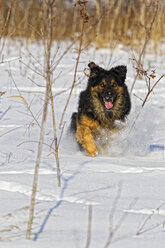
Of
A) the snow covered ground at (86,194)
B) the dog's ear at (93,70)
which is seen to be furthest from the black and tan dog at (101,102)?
the snow covered ground at (86,194)

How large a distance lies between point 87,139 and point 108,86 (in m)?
0.75

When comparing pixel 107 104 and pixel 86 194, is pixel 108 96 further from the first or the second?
pixel 86 194

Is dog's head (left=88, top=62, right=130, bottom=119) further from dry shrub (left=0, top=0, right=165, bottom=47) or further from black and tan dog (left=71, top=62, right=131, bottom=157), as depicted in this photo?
dry shrub (left=0, top=0, right=165, bottom=47)

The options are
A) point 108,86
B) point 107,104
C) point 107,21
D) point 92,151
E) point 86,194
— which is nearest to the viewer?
point 86,194

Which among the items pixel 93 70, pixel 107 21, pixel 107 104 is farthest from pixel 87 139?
pixel 107 21

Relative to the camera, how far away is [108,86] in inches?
194

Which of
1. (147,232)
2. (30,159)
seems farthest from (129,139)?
(147,232)

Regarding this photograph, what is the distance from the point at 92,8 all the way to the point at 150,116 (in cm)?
938

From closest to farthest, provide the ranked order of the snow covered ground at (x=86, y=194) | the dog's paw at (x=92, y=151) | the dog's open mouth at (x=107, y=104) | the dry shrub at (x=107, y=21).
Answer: the snow covered ground at (x=86, y=194), the dog's paw at (x=92, y=151), the dog's open mouth at (x=107, y=104), the dry shrub at (x=107, y=21)

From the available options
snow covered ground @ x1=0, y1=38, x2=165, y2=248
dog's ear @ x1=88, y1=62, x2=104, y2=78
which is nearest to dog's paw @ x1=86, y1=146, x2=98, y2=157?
snow covered ground @ x1=0, y1=38, x2=165, y2=248

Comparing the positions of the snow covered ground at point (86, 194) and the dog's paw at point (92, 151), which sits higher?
the snow covered ground at point (86, 194)

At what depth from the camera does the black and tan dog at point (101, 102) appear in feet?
16.0

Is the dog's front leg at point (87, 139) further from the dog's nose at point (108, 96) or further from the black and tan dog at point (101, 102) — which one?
the dog's nose at point (108, 96)

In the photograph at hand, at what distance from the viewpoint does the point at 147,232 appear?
218 centimetres
